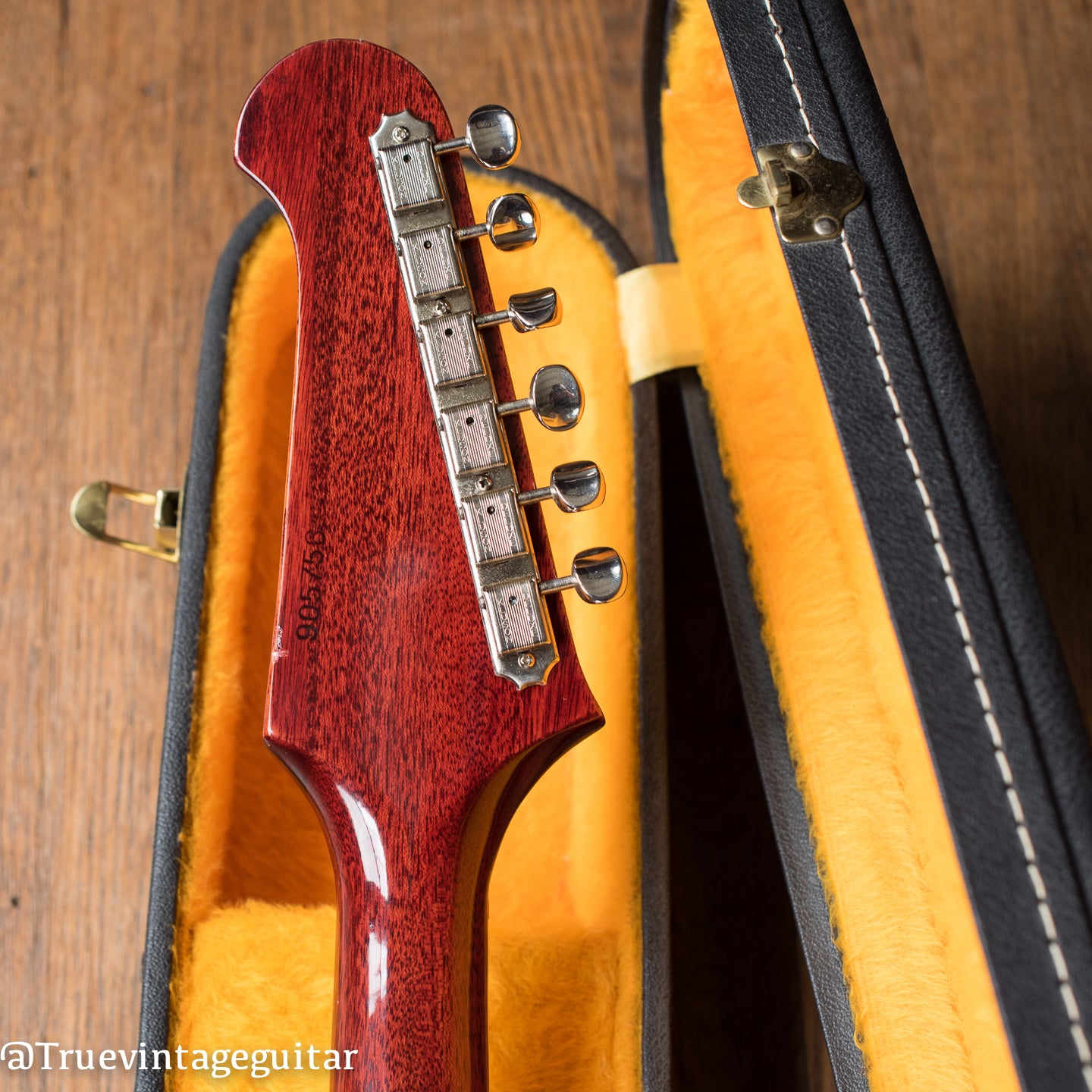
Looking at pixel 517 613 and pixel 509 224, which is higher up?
pixel 509 224

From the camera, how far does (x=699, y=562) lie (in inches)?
23.2

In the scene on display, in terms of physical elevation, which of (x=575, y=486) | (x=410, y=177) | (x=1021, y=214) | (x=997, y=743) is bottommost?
(x=997, y=743)

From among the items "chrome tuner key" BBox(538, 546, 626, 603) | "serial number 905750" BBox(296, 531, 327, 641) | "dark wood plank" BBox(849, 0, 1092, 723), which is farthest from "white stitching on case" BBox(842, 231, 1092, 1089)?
"dark wood plank" BBox(849, 0, 1092, 723)

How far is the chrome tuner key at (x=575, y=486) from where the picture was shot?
35 cm

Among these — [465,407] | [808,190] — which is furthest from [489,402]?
[808,190]

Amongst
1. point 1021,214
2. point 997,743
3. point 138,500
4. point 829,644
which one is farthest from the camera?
point 1021,214

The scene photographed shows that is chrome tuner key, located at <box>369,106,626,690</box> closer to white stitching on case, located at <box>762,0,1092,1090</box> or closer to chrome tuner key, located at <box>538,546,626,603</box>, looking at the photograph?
chrome tuner key, located at <box>538,546,626,603</box>

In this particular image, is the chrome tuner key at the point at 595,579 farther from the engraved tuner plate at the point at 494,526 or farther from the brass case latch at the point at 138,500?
the brass case latch at the point at 138,500

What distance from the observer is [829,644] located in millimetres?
449

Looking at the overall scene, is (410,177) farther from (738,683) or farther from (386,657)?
(738,683)

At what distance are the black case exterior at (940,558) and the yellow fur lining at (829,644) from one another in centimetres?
2

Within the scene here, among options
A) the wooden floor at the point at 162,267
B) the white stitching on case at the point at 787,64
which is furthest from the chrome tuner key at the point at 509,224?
the wooden floor at the point at 162,267

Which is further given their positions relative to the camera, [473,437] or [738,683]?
[738,683]

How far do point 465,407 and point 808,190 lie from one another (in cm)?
15
